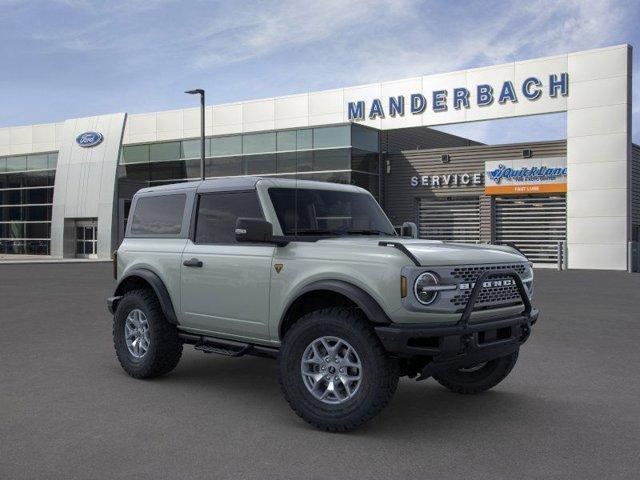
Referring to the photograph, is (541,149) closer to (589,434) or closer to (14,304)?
(14,304)

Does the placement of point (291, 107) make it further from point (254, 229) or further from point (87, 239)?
point (254, 229)

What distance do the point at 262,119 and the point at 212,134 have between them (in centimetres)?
335

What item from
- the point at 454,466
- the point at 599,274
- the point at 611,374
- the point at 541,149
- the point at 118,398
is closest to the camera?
the point at 454,466

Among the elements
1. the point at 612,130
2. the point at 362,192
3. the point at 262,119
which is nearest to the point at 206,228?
the point at 362,192

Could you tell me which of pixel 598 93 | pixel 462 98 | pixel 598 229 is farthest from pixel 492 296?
pixel 462 98

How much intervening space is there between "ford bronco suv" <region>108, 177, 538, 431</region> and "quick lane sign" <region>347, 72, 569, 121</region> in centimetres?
2430

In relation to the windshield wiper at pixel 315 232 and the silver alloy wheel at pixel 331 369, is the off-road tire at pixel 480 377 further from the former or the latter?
the windshield wiper at pixel 315 232

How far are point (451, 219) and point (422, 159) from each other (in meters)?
3.29

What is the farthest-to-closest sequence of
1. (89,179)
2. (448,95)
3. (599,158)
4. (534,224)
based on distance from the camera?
(89,179) → (448,95) → (534,224) → (599,158)

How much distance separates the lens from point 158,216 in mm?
6934

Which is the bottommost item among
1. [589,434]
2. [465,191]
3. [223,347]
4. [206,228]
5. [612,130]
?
[589,434]

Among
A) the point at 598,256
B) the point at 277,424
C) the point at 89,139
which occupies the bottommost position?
the point at 277,424

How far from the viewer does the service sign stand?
2840 cm

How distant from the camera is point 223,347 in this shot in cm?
603
